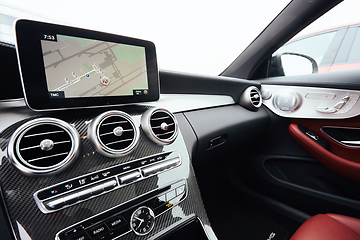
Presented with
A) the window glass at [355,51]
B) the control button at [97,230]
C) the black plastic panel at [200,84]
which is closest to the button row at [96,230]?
the control button at [97,230]

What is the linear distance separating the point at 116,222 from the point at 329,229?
2.72 ft

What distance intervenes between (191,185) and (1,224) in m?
0.54

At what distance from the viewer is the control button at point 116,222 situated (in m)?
0.55

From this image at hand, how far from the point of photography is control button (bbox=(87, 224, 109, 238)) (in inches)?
20.3

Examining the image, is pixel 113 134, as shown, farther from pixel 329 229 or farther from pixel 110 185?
pixel 329 229

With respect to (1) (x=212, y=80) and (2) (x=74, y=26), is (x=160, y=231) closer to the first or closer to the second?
(2) (x=74, y=26)

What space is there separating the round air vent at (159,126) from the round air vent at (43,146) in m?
0.23

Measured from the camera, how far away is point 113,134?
1.96ft

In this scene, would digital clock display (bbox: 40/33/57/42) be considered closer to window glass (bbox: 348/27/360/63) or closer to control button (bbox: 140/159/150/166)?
control button (bbox: 140/159/150/166)

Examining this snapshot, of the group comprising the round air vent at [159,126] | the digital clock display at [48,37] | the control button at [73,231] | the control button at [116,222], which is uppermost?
the digital clock display at [48,37]

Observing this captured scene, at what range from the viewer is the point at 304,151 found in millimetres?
1378

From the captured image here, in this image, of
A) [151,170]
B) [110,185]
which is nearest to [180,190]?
[151,170]

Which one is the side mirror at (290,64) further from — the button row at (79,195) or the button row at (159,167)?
the button row at (79,195)

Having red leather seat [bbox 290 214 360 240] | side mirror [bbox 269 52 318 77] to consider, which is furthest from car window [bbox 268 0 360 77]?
red leather seat [bbox 290 214 360 240]
